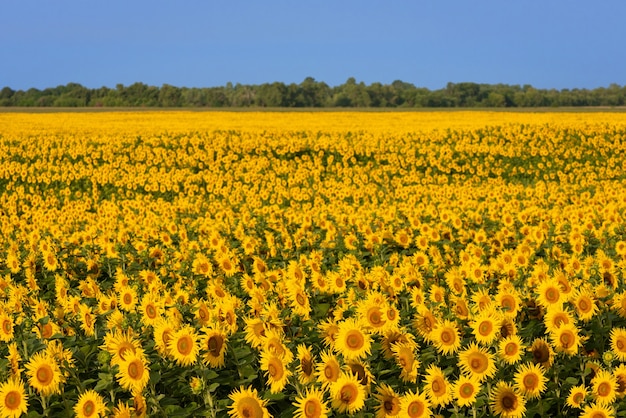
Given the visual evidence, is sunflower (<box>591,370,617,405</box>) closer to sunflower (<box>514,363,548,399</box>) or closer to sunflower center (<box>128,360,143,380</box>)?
sunflower (<box>514,363,548,399</box>)

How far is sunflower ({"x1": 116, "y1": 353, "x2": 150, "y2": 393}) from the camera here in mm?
3361

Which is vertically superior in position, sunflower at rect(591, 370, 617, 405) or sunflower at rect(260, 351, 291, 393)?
sunflower at rect(260, 351, 291, 393)

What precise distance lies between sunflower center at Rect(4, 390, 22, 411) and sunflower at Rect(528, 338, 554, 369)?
9.52 ft

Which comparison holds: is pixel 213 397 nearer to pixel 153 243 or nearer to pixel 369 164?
pixel 153 243

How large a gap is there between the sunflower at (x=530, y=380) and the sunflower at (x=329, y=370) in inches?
46.2

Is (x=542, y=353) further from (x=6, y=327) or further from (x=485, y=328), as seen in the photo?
(x=6, y=327)

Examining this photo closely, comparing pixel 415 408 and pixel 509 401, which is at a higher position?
pixel 415 408

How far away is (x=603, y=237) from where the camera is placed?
28.9 ft

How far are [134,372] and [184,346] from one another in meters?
0.33

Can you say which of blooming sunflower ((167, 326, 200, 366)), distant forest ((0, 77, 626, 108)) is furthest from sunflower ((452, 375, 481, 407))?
distant forest ((0, 77, 626, 108))

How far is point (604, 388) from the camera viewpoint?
12.2 ft

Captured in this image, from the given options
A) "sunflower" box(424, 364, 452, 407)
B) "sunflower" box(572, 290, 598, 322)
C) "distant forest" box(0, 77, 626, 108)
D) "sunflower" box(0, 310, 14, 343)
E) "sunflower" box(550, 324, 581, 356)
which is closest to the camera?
"sunflower" box(424, 364, 452, 407)

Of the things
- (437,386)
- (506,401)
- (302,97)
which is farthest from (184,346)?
(302,97)

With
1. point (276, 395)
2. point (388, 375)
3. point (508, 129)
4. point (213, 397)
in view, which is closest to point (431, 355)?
point (388, 375)
